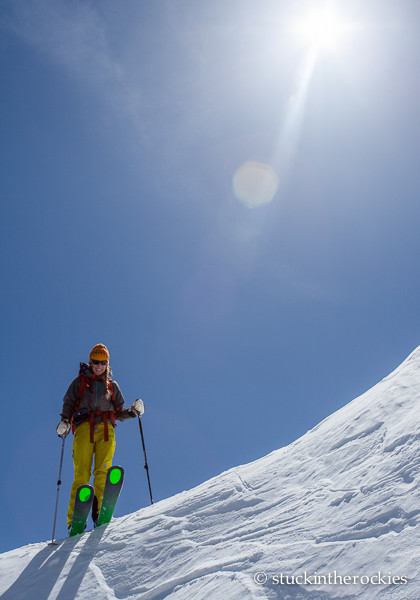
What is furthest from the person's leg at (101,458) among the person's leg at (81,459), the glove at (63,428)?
the glove at (63,428)

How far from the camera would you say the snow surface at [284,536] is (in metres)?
2.95

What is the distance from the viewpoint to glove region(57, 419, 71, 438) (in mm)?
6047

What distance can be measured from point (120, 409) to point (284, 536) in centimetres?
355

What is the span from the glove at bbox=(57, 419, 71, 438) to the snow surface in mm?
1361

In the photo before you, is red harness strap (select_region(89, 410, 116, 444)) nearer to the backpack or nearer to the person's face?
the backpack

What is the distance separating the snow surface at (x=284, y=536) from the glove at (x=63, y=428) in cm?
136

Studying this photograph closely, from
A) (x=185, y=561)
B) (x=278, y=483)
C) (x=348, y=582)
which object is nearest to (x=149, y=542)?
(x=185, y=561)

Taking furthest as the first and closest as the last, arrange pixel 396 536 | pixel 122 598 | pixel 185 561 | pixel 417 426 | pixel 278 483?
pixel 278 483 < pixel 417 426 < pixel 185 561 < pixel 122 598 < pixel 396 536

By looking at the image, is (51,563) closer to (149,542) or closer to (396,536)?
(149,542)

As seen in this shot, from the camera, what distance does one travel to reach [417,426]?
174 inches

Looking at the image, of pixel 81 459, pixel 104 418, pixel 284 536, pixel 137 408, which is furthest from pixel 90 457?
pixel 284 536

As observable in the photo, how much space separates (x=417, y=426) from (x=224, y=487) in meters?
2.49

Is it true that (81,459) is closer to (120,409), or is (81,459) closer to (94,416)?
(94,416)

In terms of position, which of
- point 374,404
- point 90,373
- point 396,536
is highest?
point 90,373
